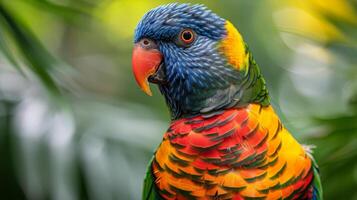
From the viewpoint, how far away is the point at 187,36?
1557 millimetres

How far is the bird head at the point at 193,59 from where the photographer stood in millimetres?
1515

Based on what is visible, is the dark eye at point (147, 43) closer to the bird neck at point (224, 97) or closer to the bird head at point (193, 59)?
the bird head at point (193, 59)

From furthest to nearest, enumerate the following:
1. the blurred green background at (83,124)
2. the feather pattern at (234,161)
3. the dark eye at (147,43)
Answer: the blurred green background at (83,124), the dark eye at (147,43), the feather pattern at (234,161)

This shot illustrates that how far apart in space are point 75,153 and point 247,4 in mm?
1523

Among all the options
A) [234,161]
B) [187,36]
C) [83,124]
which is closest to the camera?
[234,161]

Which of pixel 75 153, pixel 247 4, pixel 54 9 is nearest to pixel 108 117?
pixel 75 153

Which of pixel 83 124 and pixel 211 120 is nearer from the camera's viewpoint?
pixel 211 120

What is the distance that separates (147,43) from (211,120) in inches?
10.4

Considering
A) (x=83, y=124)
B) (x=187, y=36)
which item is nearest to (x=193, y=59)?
(x=187, y=36)

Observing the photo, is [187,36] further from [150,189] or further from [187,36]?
[150,189]

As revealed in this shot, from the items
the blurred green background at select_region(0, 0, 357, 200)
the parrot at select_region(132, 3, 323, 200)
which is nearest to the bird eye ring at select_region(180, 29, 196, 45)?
the parrot at select_region(132, 3, 323, 200)

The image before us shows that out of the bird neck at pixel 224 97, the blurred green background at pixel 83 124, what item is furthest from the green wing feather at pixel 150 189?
the blurred green background at pixel 83 124

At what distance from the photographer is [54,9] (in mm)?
1862

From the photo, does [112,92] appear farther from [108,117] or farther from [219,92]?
[219,92]
